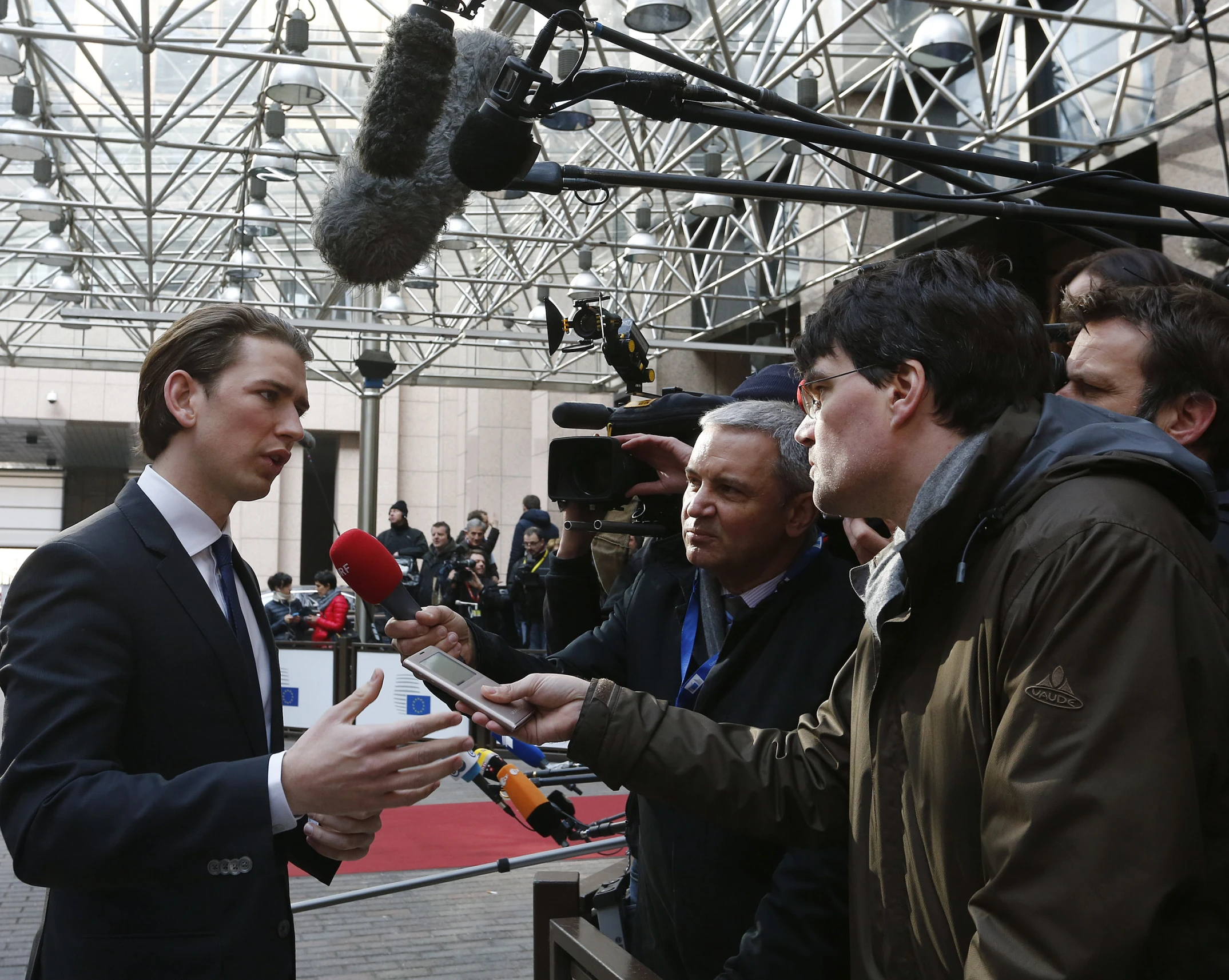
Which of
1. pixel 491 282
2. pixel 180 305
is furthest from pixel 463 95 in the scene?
pixel 180 305

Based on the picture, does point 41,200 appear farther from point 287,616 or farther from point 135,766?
point 135,766

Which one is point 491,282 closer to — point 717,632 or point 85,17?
point 85,17

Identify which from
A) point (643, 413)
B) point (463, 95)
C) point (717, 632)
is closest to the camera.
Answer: point (717, 632)

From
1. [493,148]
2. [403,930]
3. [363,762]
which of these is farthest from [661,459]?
[403,930]

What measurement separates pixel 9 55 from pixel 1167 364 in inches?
439

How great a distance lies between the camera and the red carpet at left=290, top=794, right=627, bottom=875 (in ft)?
21.5

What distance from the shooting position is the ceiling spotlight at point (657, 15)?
9148 millimetres

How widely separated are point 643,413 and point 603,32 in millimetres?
1086

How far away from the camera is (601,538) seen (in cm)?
351

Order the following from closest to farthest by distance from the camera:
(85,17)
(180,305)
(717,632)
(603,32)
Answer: (603,32) < (717,632) < (85,17) < (180,305)

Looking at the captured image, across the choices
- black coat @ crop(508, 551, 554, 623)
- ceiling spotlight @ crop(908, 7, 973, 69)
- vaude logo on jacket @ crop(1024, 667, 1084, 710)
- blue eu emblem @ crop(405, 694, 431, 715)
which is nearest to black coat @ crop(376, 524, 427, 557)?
black coat @ crop(508, 551, 554, 623)

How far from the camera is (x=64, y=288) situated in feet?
53.5

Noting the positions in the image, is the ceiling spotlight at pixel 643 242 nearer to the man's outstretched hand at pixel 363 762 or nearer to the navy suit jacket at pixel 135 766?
the navy suit jacket at pixel 135 766

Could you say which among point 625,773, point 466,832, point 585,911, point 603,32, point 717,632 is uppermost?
point 603,32
